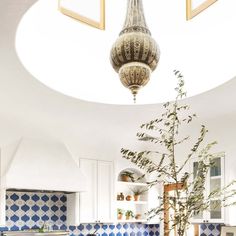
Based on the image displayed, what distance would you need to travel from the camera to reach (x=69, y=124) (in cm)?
595

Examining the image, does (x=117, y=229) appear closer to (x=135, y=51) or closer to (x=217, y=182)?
(x=217, y=182)

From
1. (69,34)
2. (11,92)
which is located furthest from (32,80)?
(69,34)

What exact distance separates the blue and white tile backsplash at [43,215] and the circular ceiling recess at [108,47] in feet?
7.15

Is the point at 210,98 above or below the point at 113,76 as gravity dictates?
below

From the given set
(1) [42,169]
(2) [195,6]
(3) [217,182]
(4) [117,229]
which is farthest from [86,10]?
(4) [117,229]

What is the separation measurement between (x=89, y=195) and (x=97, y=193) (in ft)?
0.53

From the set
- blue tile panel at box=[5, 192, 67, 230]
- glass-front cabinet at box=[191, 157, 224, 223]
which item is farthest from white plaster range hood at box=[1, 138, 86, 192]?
glass-front cabinet at box=[191, 157, 224, 223]

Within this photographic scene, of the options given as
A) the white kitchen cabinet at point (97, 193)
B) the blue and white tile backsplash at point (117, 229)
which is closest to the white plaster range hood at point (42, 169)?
the white kitchen cabinet at point (97, 193)

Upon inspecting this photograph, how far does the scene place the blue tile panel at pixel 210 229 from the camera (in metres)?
6.07

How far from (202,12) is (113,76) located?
1344mm

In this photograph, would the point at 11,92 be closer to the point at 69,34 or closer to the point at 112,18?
the point at 69,34

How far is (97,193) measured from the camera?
6.63 m

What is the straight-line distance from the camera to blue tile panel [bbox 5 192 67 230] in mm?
5994

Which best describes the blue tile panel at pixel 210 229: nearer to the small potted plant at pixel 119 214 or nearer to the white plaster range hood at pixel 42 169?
the small potted plant at pixel 119 214
